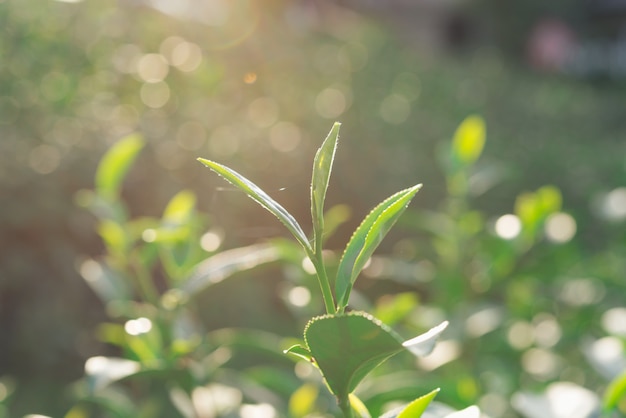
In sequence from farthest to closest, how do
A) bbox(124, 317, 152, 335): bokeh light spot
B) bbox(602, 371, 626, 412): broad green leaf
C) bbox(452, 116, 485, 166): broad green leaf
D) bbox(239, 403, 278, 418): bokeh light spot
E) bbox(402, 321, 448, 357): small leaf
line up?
bbox(452, 116, 485, 166): broad green leaf, bbox(239, 403, 278, 418): bokeh light spot, bbox(124, 317, 152, 335): bokeh light spot, bbox(602, 371, 626, 412): broad green leaf, bbox(402, 321, 448, 357): small leaf

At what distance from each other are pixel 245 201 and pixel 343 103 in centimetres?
263

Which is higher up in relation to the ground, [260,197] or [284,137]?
[260,197]

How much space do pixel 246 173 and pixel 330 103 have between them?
2.20m

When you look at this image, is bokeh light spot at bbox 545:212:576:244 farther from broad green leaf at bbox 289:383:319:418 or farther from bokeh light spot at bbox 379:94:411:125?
bokeh light spot at bbox 379:94:411:125

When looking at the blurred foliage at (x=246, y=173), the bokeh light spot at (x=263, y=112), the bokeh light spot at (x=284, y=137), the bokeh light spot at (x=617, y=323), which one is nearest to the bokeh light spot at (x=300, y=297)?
the blurred foliage at (x=246, y=173)

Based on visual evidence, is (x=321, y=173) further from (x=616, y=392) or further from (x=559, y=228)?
(x=559, y=228)

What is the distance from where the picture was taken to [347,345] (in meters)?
0.54

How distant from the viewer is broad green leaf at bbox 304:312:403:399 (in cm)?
52

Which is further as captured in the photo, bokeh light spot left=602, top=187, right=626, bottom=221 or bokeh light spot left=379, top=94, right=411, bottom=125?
bokeh light spot left=379, top=94, right=411, bottom=125

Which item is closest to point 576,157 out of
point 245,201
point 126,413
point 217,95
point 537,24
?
point 217,95

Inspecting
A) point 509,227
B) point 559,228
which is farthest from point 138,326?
point 559,228

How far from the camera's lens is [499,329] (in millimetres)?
1595

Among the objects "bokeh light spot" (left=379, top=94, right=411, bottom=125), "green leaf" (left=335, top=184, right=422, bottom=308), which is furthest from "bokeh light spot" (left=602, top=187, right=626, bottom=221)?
"bokeh light spot" (left=379, top=94, right=411, bottom=125)

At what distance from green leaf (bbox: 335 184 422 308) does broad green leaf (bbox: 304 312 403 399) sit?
4cm
